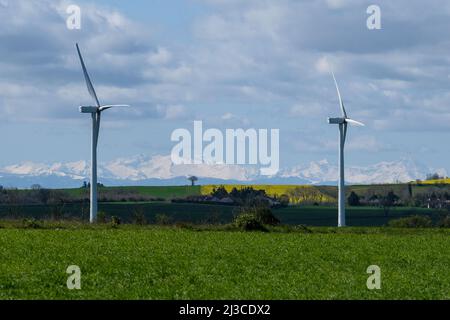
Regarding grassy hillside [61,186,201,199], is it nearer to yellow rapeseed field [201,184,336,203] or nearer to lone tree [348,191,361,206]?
yellow rapeseed field [201,184,336,203]

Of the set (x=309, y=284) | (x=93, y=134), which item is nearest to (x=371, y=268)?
(x=309, y=284)

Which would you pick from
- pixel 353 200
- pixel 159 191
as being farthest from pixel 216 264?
pixel 159 191

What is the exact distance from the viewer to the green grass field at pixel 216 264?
1235 inches

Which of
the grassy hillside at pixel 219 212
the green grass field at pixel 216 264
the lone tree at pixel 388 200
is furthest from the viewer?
the lone tree at pixel 388 200

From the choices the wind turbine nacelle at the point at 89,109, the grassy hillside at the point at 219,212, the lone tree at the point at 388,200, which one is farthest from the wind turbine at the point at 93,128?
the lone tree at the point at 388,200

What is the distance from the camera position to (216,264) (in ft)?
134

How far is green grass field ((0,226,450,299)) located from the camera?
31.4 meters

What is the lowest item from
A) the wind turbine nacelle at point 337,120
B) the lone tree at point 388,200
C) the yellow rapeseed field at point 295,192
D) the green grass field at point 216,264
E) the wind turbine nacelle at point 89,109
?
the green grass field at point 216,264

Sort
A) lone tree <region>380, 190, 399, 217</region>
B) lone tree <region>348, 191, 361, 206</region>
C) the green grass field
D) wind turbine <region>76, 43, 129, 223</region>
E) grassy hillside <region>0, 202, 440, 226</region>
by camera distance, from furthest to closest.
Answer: lone tree <region>348, 191, 361, 206</region> → lone tree <region>380, 190, 399, 217</region> → grassy hillside <region>0, 202, 440, 226</region> → wind turbine <region>76, 43, 129, 223</region> → the green grass field

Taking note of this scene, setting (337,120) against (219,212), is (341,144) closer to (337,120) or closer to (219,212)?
(337,120)

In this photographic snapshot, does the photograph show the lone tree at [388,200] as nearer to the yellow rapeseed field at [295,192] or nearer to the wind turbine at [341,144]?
the yellow rapeseed field at [295,192]

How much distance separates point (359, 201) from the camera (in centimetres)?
14875

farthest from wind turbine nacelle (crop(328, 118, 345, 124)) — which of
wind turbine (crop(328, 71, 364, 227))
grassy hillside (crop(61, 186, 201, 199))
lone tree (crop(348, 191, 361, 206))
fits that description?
grassy hillside (crop(61, 186, 201, 199))
